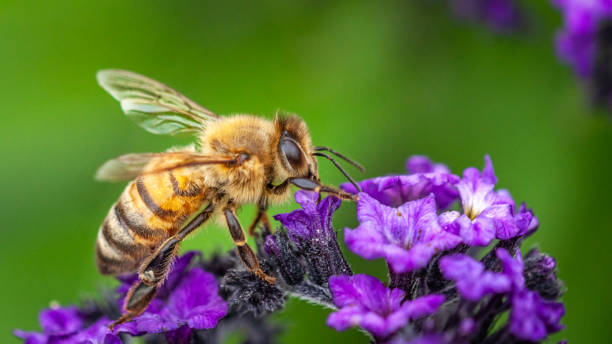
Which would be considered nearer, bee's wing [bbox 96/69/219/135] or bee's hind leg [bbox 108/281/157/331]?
bee's hind leg [bbox 108/281/157/331]

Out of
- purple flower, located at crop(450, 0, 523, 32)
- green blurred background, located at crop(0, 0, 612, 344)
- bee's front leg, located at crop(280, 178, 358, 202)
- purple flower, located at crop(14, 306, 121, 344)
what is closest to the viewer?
bee's front leg, located at crop(280, 178, 358, 202)

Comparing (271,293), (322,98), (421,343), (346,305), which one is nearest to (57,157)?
(322,98)

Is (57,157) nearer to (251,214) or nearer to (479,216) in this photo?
(251,214)

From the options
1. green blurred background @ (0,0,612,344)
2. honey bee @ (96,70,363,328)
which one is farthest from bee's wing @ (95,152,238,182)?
green blurred background @ (0,0,612,344)

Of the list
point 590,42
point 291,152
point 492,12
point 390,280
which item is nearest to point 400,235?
point 390,280

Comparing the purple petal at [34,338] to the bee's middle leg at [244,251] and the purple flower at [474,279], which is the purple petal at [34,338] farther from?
the purple flower at [474,279]

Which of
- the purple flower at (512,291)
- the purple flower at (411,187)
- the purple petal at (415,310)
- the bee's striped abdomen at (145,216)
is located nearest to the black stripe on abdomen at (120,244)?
the bee's striped abdomen at (145,216)

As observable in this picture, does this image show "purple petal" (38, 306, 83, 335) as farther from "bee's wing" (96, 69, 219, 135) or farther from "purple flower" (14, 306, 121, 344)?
"bee's wing" (96, 69, 219, 135)
